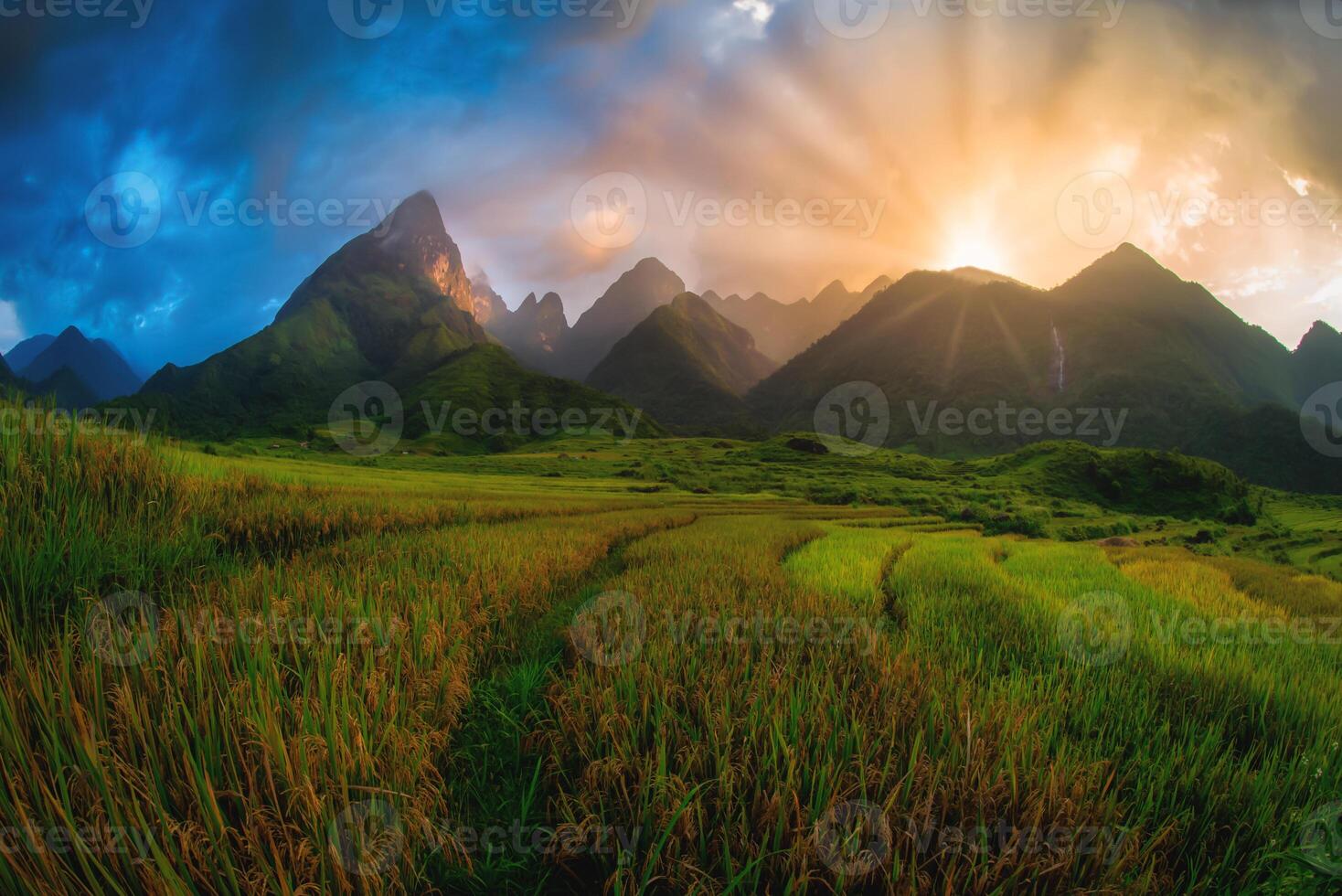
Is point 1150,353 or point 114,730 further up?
point 1150,353

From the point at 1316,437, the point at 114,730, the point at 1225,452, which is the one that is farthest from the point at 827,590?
the point at 1316,437

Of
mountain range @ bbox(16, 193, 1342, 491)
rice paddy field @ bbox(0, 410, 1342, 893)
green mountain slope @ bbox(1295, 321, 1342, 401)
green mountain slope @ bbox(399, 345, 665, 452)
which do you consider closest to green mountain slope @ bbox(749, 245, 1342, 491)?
mountain range @ bbox(16, 193, 1342, 491)

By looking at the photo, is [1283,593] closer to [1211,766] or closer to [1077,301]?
[1211,766]

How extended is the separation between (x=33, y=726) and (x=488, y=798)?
1.91m

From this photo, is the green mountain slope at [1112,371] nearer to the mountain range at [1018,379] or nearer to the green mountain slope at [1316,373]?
the mountain range at [1018,379]

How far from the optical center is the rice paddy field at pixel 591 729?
1.67m

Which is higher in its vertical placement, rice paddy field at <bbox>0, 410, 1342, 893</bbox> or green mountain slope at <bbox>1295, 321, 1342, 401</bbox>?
green mountain slope at <bbox>1295, 321, 1342, 401</bbox>

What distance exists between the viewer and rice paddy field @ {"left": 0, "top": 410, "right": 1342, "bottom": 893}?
1.67 m

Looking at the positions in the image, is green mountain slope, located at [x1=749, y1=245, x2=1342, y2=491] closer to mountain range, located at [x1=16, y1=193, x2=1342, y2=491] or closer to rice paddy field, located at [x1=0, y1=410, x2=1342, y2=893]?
mountain range, located at [x1=16, y1=193, x2=1342, y2=491]

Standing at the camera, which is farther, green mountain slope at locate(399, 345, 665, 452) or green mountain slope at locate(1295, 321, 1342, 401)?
green mountain slope at locate(1295, 321, 1342, 401)

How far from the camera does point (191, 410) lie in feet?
520

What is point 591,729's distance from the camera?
268cm

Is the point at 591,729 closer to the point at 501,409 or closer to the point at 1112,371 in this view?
the point at 501,409

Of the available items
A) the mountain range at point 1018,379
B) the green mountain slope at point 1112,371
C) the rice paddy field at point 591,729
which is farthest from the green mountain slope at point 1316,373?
the rice paddy field at point 591,729
